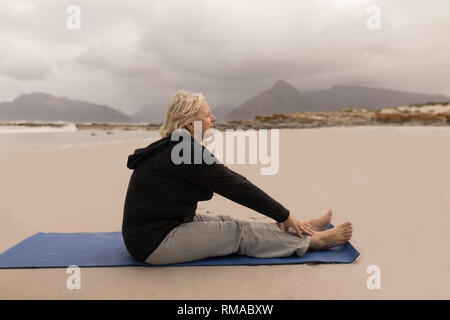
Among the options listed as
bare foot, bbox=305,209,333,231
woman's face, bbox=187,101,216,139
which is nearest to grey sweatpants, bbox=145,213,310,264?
bare foot, bbox=305,209,333,231

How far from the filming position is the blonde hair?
2.20m

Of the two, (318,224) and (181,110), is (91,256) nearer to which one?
(181,110)

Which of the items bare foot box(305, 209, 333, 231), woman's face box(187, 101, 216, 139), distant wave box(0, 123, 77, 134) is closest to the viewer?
woman's face box(187, 101, 216, 139)

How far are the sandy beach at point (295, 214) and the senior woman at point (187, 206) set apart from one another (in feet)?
0.48

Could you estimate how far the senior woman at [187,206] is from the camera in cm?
214

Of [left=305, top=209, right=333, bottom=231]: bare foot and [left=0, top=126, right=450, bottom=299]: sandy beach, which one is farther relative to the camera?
[left=305, top=209, right=333, bottom=231]: bare foot

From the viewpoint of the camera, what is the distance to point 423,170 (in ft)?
18.4

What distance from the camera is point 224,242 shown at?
2338mm

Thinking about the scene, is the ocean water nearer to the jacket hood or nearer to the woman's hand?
the jacket hood

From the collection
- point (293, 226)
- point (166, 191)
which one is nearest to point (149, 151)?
point (166, 191)

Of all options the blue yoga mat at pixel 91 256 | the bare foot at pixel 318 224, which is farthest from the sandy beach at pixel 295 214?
the bare foot at pixel 318 224

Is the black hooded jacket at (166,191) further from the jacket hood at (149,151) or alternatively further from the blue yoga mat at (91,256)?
the blue yoga mat at (91,256)

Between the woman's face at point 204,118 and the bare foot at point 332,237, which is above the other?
the woman's face at point 204,118

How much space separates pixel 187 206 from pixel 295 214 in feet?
5.68
